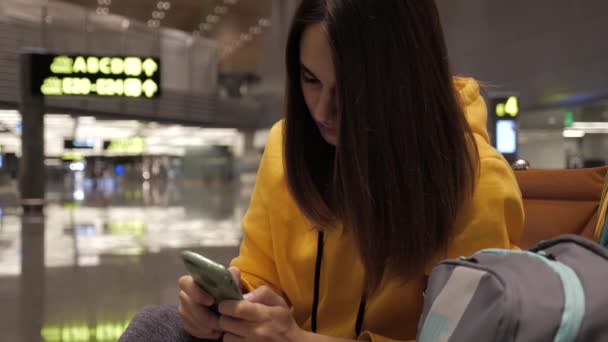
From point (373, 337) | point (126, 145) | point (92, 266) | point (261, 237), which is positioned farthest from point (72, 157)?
point (373, 337)

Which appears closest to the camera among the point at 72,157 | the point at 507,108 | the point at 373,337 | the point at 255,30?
the point at 373,337

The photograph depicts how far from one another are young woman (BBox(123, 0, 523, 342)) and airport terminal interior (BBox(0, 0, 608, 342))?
254 millimetres

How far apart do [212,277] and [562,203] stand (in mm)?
986

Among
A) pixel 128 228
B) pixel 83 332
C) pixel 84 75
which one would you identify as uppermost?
pixel 84 75

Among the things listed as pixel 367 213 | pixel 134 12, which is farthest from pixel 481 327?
pixel 134 12

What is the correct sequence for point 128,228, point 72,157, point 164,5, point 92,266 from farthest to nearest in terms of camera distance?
point 72,157 < point 164,5 < point 128,228 < point 92,266

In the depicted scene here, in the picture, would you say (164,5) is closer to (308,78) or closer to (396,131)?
(308,78)

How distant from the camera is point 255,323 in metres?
1.15

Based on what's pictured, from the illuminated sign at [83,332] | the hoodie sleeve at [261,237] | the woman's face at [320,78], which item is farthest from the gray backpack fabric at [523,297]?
the illuminated sign at [83,332]

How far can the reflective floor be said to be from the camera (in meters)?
4.30

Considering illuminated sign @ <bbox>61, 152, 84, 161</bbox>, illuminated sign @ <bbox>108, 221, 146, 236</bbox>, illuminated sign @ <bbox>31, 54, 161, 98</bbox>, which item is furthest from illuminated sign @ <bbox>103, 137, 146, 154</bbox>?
illuminated sign @ <bbox>108, 221, 146, 236</bbox>

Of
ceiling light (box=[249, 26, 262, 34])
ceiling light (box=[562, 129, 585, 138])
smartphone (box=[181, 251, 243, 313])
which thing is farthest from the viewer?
ceiling light (box=[249, 26, 262, 34])

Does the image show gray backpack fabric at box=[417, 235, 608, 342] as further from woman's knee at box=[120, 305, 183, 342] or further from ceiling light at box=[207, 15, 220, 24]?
ceiling light at box=[207, 15, 220, 24]

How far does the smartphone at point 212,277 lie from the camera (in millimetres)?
1075
